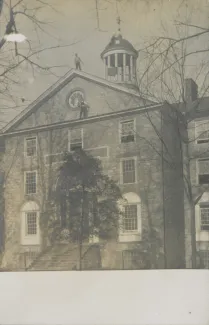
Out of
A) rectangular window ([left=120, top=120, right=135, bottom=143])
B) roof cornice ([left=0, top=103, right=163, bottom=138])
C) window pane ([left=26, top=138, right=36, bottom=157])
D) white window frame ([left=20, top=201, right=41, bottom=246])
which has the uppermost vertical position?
roof cornice ([left=0, top=103, right=163, bottom=138])

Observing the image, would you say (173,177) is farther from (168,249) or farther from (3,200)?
(3,200)

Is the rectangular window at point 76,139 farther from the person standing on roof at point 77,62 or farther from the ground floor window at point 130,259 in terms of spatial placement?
the ground floor window at point 130,259

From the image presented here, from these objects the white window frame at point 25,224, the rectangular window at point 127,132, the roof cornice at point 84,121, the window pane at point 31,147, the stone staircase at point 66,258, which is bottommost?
the stone staircase at point 66,258

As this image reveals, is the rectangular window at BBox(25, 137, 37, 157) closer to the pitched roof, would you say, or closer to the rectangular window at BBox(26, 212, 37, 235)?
the pitched roof

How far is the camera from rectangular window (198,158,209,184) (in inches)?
50.7

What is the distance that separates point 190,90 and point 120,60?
229 mm

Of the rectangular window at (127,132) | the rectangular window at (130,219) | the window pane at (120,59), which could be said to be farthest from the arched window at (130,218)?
the window pane at (120,59)

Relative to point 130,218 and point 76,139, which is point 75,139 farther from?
point 130,218

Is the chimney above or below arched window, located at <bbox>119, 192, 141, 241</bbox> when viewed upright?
above

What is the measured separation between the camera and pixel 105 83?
4.53 feet

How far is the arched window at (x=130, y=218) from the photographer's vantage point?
1.30m

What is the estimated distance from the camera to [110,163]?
1345mm

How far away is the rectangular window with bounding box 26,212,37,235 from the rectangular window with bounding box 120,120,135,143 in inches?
13.8

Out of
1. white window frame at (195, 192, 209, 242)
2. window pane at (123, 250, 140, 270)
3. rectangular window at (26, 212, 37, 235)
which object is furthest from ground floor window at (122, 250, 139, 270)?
rectangular window at (26, 212, 37, 235)
